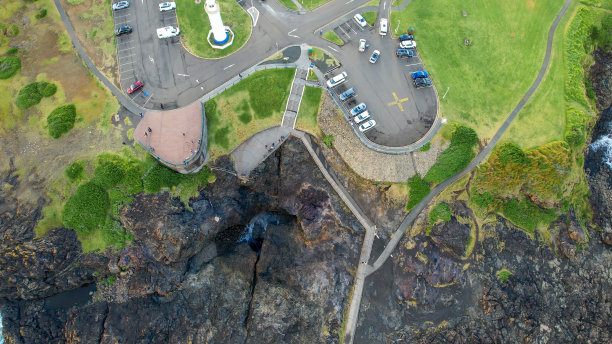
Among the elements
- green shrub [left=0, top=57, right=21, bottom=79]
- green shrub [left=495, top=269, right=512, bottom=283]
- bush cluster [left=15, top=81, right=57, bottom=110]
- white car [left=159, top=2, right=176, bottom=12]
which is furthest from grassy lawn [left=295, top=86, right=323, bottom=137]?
green shrub [left=0, top=57, right=21, bottom=79]

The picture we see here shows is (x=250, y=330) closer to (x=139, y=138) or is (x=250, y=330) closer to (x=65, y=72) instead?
(x=139, y=138)

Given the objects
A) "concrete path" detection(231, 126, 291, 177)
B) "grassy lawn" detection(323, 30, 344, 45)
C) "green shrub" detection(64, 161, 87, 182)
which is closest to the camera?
"green shrub" detection(64, 161, 87, 182)

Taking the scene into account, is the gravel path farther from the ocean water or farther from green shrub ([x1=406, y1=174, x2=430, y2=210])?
the ocean water

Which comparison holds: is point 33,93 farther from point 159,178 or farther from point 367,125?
point 367,125

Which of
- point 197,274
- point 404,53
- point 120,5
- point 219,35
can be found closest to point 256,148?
point 219,35

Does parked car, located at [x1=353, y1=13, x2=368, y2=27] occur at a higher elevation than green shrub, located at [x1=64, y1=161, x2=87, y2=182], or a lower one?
higher

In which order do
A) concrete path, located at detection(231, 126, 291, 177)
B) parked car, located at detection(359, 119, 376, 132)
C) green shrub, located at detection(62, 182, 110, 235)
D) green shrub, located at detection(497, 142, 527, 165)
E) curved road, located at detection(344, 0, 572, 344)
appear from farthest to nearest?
parked car, located at detection(359, 119, 376, 132) < concrete path, located at detection(231, 126, 291, 177) < green shrub, located at detection(497, 142, 527, 165) < green shrub, located at detection(62, 182, 110, 235) < curved road, located at detection(344, 0, 572, 344)
